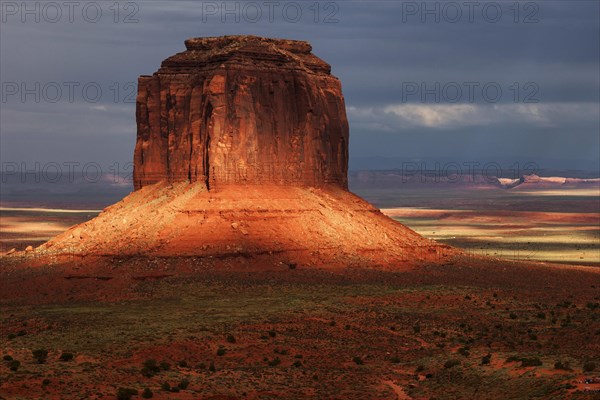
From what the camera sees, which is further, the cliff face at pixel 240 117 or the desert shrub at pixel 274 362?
the cliff face at pixel 240 117

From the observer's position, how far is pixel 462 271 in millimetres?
80250

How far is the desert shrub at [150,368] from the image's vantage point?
147 ft

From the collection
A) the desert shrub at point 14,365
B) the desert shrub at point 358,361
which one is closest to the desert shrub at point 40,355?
the desert shrub at point 14,365

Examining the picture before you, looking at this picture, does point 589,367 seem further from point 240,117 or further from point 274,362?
point 240,117

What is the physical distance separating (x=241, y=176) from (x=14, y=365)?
32.8 metres

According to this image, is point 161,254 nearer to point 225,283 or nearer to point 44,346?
point 225,283

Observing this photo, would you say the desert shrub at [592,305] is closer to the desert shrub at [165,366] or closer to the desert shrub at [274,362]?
the desert shrub at [274,362]

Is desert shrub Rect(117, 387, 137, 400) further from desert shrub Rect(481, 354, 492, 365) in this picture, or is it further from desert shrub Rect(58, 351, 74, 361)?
desert shrub Rect(481, 354, 492, 365)

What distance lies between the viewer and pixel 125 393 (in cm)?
4053

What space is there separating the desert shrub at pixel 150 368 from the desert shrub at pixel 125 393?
11.4ft

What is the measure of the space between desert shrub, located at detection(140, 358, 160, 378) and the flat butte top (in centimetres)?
3277

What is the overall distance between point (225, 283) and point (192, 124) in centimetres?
1453

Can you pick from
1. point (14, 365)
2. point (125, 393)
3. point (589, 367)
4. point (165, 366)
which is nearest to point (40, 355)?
point (14, 365)

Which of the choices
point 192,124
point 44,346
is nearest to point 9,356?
point 44,346
